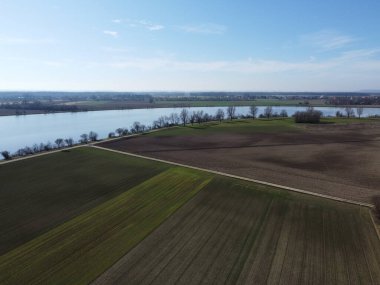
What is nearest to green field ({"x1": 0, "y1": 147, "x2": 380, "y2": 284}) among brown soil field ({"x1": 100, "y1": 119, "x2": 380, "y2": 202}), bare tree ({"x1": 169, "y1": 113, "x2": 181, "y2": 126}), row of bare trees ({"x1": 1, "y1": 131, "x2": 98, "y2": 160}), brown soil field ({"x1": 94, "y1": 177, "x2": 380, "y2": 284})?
brown soil field ({"x1": 94, "y1": 177, "x2": 380, "y2": 284})

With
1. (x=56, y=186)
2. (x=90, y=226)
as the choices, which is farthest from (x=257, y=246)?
(x=56, y=186)

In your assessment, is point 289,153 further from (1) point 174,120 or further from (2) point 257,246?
(1) point 174,120

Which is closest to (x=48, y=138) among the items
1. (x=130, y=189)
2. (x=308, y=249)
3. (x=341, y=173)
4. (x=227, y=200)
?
(x=130, y=189)

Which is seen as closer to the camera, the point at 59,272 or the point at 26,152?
the point at 59,272

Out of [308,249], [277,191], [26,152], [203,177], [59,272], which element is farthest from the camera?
[26,152]

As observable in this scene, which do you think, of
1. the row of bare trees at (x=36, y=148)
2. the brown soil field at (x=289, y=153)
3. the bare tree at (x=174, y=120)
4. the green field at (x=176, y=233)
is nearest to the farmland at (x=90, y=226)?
the green field at (x=176, y=233)

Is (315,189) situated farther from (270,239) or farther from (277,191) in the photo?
(270,239)
